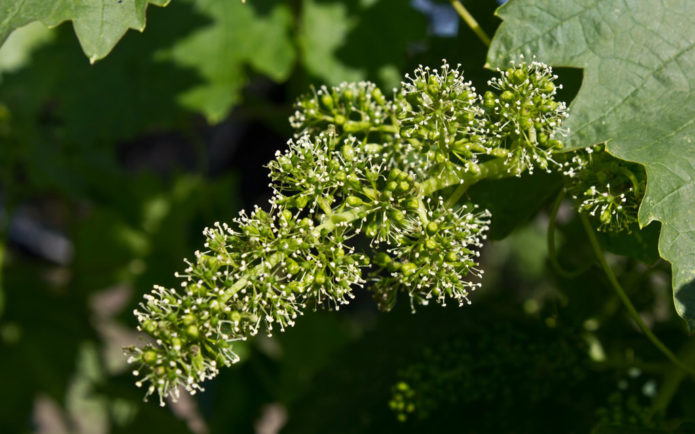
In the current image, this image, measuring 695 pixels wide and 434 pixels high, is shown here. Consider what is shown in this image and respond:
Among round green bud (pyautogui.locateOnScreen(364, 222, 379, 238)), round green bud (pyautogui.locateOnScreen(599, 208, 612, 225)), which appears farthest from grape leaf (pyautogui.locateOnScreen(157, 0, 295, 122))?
round green bud (pyautogui.locateOnScreen(599, 208, 612, 225))

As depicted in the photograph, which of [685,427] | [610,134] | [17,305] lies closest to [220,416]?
[17,305]

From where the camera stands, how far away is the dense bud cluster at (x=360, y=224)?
1550 millimetres

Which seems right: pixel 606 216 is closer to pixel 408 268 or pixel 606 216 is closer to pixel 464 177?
pixel 464 177

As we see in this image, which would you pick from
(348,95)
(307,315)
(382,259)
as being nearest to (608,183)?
(382,259)

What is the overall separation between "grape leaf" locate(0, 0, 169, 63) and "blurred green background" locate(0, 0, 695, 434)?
964 millimetres

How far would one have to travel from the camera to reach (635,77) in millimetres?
1729

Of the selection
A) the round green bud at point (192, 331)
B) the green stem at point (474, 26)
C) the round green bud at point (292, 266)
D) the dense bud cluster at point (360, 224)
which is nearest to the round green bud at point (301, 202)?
the dense bud cluster at point (360, 224)

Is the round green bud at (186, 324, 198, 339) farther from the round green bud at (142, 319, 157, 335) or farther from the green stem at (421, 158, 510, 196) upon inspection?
the green stem at (421, 158, 510, 196)

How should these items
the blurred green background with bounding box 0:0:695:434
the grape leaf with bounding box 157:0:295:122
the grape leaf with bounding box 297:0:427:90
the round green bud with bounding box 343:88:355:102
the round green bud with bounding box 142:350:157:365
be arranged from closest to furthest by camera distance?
the round green bud with bounding box 142:350:157:365, the round green bud with bounding box 343:88:355:102, the blurred green background with bounding box 0:0:695:434, the grape leaf with bounding box 297:0:427:90, the grape leaf with bounding box 157:0:295:122

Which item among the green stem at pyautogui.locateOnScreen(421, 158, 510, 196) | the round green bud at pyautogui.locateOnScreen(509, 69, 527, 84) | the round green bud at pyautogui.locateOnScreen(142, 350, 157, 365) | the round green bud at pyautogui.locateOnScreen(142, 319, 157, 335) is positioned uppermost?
the round green bud at pyautogui.locateOnScreen(509, 69, 527, 84)

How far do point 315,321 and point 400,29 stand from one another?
1.84 metres

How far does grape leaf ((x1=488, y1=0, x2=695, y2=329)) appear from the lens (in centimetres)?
159

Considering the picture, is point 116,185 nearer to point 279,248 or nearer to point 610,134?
point 279,248

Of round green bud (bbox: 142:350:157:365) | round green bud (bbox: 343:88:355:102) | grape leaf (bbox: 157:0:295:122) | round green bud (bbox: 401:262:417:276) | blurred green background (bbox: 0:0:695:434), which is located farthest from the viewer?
grape leaf (bbox: 157:0:295:122)
